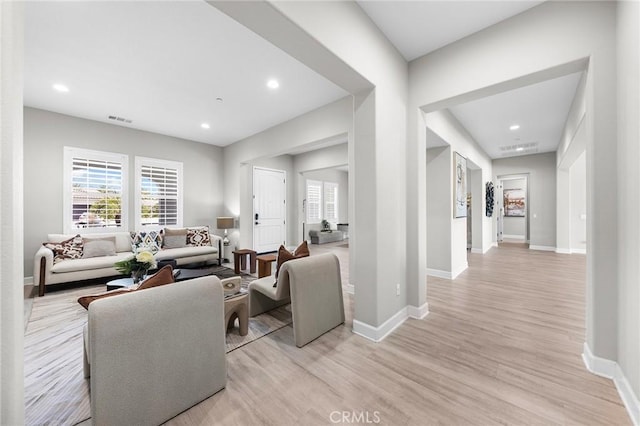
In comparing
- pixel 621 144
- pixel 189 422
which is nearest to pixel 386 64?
pixel 621 144

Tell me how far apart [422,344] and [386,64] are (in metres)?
2.71

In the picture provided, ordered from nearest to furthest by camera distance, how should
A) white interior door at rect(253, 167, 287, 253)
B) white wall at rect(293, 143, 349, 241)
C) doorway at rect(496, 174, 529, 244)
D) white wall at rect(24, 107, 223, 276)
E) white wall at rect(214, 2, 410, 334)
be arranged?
white wall at rect(214, 2, 410, 334)
white wall at rect(24, 107, 223, 276)
white wall at rect(293, 143, 349, 241)
white interior door at rect(253, 167, 287, 253)
doorway at rect(496, 174, 529, 244)

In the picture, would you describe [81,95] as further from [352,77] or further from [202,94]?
[352,77]

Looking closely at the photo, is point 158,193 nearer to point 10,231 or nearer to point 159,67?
point 159,67

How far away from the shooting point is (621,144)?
1.65m

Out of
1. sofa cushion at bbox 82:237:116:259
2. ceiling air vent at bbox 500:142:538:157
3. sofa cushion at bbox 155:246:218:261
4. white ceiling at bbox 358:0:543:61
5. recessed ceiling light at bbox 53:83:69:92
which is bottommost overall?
sofa cushion at bbox 155:246:218:261

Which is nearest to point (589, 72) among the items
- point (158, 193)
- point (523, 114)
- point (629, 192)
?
point (629, 192)

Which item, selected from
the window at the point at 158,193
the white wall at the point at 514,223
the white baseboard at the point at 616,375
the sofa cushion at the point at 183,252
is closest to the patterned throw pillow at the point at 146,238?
the sofa cushion at the point at 183,252

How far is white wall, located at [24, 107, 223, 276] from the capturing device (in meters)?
4.12

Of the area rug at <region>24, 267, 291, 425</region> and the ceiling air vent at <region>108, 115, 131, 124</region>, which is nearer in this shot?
the area rug at <region>24, 267, 291, 425</region>

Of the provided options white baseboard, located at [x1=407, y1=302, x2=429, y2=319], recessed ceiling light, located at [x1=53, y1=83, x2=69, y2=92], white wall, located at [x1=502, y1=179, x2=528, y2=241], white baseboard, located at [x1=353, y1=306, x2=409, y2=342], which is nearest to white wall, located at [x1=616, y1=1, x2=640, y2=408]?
white baseboard, located at [x1=407, y1=302, x2=429, y2=319]

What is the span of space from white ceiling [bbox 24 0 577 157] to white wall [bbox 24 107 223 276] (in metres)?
0.25

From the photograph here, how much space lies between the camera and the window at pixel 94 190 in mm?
4469

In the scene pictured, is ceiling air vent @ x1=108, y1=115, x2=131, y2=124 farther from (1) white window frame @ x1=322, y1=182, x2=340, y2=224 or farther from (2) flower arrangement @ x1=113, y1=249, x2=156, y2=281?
(1) white window frame @ x1=322, y1=182, x2=340, y2=224
